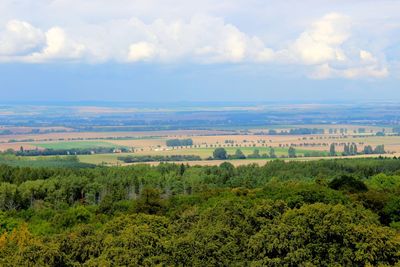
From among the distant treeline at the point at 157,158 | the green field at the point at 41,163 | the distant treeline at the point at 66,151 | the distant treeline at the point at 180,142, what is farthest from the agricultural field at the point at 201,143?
the green field at the point at 41,163

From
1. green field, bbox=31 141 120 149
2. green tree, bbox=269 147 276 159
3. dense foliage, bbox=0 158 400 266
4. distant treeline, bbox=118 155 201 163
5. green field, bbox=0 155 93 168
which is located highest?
dense foliage, bbox=0 158 400 266

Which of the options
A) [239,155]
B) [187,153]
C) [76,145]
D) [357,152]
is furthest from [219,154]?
[76,145]

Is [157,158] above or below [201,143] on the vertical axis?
below

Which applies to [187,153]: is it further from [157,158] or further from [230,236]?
[230,236]

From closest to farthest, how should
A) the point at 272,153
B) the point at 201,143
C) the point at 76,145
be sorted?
the point at 272,153
the point at 76,145
the point at 201,143

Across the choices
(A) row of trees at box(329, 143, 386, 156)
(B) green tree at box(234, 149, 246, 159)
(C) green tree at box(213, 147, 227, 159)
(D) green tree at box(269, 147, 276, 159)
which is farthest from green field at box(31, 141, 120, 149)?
(A) row of trees at box(329, 143, 386, 156)

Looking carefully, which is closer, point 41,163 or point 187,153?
point 41,163

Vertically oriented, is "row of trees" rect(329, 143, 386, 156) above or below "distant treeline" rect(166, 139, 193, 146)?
below

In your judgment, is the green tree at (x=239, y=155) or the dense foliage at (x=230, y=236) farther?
the green tree at (x=239, y=155)

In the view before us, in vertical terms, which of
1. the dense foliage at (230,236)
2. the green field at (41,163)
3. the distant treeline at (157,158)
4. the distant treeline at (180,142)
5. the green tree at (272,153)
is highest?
the dense foliage at (230,236)

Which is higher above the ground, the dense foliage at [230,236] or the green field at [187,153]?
the dense foliage at [230,236]

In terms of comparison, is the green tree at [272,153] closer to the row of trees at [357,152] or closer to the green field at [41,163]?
the row of trees at [357,152]

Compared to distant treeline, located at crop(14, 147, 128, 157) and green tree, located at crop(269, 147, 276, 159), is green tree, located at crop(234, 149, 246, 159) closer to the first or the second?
green tree, located at crop(269, 147, 276, 159)
